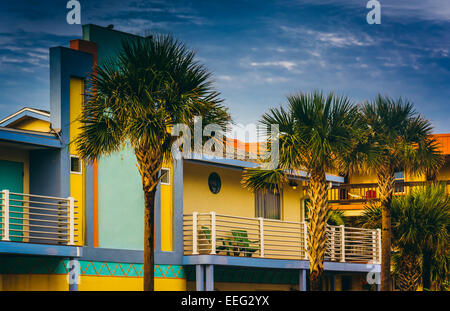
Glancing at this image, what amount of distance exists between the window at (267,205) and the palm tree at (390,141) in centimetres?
462

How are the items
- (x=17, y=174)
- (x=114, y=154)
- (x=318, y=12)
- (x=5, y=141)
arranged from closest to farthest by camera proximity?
(x=5, y=141) → (x=17, y=174) → (x=114, y=154) → (x=318, y=12)

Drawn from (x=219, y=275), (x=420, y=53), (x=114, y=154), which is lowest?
(x=219, y=275)

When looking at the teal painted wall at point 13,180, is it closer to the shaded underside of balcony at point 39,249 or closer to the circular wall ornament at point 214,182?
the shaded underside of balcony at point 39,249

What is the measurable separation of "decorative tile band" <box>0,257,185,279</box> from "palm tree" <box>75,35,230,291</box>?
3174 millimetres

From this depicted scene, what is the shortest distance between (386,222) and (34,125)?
11501mm

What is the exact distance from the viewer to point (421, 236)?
90.7 ft

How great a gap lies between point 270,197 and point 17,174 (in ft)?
37.6

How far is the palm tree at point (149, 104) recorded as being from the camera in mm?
17281

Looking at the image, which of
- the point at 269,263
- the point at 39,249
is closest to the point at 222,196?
the point at 269,263

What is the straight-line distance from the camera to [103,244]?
67.8 ft

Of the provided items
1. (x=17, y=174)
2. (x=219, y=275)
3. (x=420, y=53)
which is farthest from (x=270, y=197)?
(x=420, y=53)

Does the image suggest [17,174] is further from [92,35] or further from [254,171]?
[254,171]

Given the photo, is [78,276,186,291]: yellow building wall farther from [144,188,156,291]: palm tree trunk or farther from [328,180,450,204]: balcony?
[328,180,450,204]: balcony
